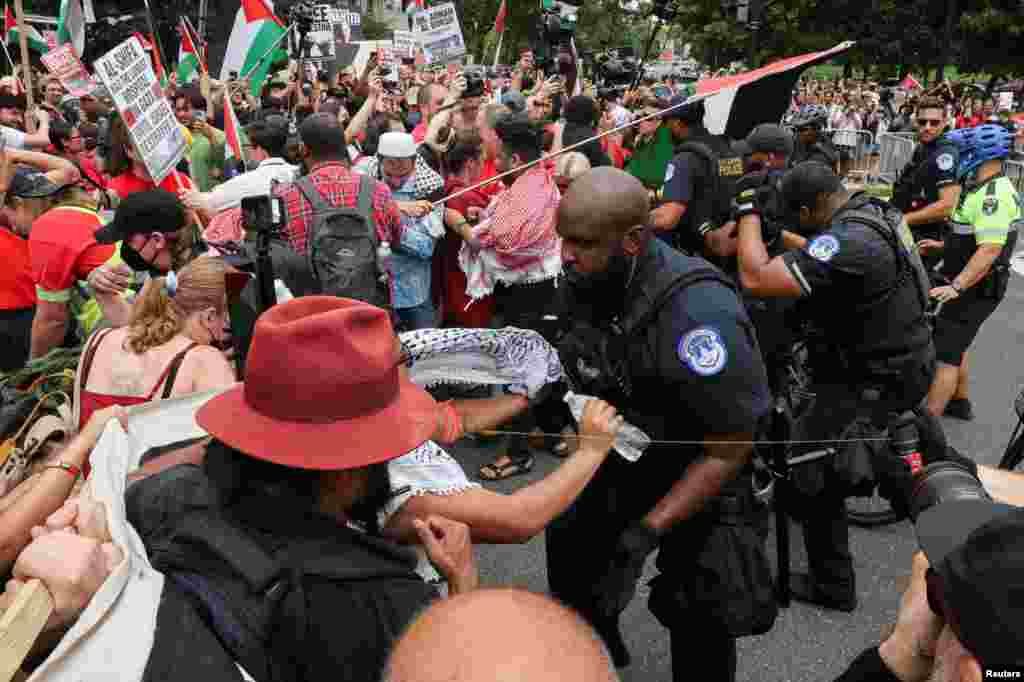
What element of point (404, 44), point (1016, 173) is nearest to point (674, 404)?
point (404, 44)

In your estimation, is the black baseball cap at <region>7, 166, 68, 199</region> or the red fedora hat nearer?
the red fedora hat

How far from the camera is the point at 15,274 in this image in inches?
168

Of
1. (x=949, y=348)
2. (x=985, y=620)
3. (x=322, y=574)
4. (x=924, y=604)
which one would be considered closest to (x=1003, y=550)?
(x=985, y=620)

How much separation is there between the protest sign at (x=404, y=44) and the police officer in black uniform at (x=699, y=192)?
791 cm

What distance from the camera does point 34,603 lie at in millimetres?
1225

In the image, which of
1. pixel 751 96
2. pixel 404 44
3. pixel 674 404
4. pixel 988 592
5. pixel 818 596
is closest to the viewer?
pixel 988 592

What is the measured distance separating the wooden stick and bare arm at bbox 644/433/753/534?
1.64 meters

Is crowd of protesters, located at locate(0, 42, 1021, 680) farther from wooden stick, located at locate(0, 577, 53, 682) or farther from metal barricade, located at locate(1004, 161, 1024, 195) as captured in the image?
metal barricade, located at locate(1004, 161, 1024, 195)

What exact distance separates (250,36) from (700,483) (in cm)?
532

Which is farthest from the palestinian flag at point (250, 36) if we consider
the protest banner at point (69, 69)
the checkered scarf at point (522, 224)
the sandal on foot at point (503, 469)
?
the protest banner at point (69, 69)

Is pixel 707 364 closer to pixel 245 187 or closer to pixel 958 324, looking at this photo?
pixel 245 187

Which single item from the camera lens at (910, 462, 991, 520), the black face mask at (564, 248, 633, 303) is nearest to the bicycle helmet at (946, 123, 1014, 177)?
the black face mask at (564, 248, 633, 303)

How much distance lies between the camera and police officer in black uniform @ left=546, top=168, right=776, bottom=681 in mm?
2414

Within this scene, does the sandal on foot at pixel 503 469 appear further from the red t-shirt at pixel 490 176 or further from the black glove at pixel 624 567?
the black glove at pixel 624 567
